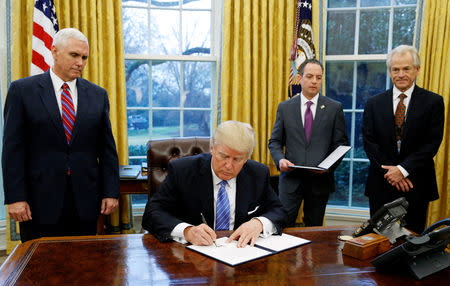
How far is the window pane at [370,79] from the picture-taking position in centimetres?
397

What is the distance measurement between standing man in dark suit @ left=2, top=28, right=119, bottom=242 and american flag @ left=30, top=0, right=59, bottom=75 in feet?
3.93

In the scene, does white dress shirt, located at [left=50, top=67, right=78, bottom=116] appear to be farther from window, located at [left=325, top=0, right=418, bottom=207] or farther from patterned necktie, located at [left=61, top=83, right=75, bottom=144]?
window, located at [left=325, top=0, right=418, bottom=207]

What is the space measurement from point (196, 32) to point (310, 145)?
1910 mm

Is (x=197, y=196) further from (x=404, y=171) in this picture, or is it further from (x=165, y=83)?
(x=165, y=83)

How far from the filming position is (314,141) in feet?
9.25

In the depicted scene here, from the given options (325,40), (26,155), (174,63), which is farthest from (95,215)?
(325,40)

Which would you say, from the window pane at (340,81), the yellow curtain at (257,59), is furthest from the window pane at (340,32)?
the yellow curtain at (257,59)

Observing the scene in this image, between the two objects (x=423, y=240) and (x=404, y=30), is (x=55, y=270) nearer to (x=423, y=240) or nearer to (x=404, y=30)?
(x=423, y=240)

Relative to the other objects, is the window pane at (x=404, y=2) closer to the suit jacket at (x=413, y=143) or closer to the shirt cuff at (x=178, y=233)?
the suit jacket at (x=413, y=143)

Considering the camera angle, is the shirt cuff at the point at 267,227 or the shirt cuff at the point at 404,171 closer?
the shirt cuff at the point at 267,227

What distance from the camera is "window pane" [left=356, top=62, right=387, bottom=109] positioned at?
3969mm

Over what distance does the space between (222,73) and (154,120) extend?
888 mm

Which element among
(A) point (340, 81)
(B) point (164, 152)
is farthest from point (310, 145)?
(A) point (340, 81)

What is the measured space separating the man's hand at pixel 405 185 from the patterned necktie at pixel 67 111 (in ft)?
6.69
